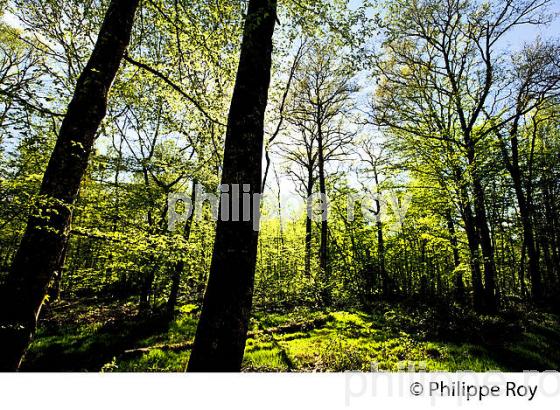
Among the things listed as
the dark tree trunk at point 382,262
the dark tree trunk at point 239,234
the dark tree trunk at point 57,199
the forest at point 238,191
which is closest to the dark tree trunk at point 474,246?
the forest at point 238,191

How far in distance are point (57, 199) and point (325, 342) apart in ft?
24.4

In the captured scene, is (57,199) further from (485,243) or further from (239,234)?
(485,243)

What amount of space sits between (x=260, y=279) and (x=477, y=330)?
994cm

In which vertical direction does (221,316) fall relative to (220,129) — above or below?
below

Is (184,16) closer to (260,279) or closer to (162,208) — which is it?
(162,208)

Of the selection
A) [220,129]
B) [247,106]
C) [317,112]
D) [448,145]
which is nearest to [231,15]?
[220,129]

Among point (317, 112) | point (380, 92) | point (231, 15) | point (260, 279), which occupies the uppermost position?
point (317, 112)

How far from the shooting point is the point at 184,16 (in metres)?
5.91

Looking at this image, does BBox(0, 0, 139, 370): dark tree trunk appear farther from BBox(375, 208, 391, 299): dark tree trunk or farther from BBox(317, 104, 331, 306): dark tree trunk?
BBox(375, 208, 391, 299): dark tree trunk

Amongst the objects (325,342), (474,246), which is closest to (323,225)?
(474,246)

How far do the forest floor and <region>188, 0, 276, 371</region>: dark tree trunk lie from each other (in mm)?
2889

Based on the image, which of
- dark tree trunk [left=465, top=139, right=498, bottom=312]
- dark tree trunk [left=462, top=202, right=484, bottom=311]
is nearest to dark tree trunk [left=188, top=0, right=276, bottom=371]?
dark tree trunk [left=465, top=139, right=498, bottom=312]

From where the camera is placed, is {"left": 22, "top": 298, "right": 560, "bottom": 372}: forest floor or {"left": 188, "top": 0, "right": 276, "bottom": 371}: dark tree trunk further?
{"left": 22, "top": 298, "right": 560, "bottom": 372}: forest floor

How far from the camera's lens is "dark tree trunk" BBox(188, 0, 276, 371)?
3.25m
